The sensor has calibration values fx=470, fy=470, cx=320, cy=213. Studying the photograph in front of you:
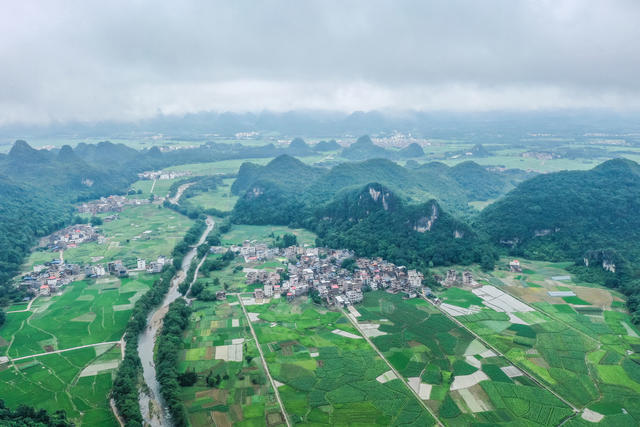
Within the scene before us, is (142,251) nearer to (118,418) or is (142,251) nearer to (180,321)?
(180,321)

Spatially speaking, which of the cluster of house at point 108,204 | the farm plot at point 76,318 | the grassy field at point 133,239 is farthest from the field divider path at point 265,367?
the cluster of house at point 108,204

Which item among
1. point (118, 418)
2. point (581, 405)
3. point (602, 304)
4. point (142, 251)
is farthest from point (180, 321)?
point (602, 304)

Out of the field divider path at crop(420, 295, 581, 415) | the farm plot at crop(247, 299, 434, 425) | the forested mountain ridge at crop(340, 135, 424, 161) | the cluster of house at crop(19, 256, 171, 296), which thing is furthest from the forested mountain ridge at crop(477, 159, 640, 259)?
the forested mountain ridge at crop(340, 135, 424, 161)

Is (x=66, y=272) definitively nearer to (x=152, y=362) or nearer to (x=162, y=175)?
(x=152, y=362)

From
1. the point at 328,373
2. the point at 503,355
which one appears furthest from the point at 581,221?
the point at 328,373

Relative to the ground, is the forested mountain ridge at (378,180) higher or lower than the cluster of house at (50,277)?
higher

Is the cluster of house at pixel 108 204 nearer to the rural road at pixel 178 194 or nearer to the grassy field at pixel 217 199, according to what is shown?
the rural road at pixel 178 194
